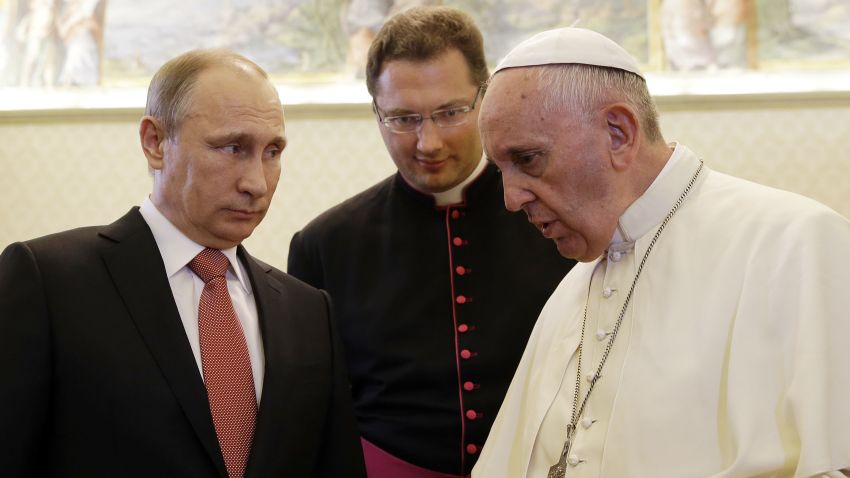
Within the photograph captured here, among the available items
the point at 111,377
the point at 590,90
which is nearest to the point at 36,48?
the point at 111,377

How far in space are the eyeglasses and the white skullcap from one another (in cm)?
61

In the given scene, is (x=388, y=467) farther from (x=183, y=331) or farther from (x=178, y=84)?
(x=178, y=84)

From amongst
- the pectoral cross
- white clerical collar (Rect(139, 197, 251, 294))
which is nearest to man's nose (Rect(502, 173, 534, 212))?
the pectoral cross

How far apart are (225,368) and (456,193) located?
1.14 meters

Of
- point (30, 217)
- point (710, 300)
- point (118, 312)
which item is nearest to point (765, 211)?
point (710, 300)

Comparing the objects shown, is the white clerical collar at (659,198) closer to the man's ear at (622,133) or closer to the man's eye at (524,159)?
the man's ear at (622,133)

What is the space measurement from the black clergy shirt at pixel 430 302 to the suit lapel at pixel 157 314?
85 centimetres

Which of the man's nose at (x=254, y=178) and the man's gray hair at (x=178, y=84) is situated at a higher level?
the man's gray hair at (x=178, y=84)

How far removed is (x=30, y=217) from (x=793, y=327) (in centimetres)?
662

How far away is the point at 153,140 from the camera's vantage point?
102 inches

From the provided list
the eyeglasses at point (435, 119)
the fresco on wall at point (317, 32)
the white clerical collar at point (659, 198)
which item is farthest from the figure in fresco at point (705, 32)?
the white clerical collar at point (659, 198)

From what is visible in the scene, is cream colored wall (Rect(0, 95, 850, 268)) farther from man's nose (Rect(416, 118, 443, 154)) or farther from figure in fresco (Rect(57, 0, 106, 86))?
man's nose (Rect(416, 118, 443, 154))

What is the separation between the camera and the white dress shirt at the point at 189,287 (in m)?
2.44

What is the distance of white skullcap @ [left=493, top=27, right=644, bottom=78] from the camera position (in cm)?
237
